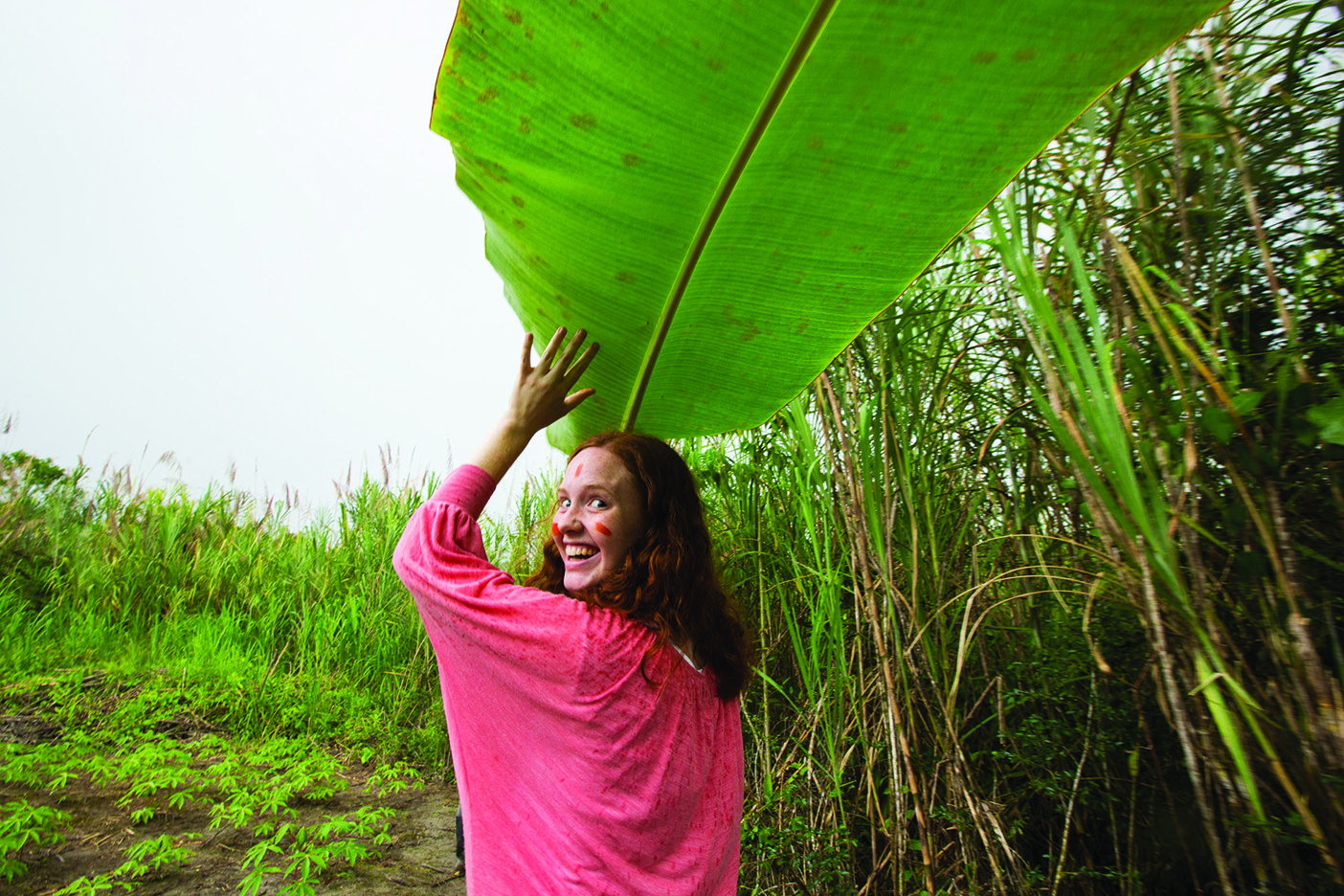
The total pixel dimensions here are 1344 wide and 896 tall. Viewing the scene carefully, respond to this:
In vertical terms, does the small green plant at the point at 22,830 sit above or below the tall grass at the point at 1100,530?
below

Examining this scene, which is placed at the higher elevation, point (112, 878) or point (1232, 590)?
point (1232, 590)

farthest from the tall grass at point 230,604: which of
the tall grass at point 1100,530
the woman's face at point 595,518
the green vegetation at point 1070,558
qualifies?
the woman's face at point 595,518

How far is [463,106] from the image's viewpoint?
2.77ft

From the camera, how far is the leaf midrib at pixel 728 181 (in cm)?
74

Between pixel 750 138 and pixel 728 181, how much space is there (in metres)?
0.07

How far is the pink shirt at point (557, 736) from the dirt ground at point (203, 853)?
5.37 ft

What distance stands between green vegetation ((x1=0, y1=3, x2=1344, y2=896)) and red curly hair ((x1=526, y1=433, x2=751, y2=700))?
21.6 inches

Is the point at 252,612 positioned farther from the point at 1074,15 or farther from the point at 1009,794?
the point at 1074,15

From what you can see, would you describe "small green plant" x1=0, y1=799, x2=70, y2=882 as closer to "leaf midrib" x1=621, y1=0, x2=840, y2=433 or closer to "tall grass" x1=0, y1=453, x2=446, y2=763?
"tall grass" x1=0, y1=453, x2=446, y2=763

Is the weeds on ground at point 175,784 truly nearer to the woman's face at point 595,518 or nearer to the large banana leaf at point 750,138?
the woman's face at point 595,518

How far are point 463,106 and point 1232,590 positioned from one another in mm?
1467

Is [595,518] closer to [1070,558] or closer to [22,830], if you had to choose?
[1070,558]

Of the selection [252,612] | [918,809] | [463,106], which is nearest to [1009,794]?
[918,809]

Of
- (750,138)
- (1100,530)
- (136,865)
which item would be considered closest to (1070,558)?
(1100,530)
